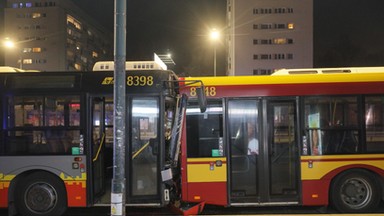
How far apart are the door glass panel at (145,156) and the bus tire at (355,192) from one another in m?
4.02

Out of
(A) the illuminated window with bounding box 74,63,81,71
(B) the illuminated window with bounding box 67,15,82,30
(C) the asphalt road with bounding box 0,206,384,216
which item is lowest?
(C) the asphalt road with bounding box 0,206,384,216

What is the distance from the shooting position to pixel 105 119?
31.9ft

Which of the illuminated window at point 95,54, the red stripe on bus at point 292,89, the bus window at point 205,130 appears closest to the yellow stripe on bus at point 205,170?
the bus window at point 205,130

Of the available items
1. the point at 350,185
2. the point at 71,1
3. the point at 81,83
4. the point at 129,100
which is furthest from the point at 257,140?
the point at 71,1

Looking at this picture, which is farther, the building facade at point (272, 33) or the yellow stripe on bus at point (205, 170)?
the building facade at point (272, 33)

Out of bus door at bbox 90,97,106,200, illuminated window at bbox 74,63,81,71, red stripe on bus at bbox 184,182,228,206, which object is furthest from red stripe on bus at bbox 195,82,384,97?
illuminated window at bbox 74,63,81,71

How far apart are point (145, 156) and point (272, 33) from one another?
90.7 m

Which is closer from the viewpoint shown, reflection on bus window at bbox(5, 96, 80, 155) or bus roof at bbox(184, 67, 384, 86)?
reflection on bus window at bbox(5, 96, 80, 155)

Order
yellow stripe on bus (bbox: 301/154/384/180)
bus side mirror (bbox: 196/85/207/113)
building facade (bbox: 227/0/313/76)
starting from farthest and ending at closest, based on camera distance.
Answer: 1. building facade (bbox: 227/0/313/76)
2. yellow stripe on bus (bbox: 301/154/384/180)
3. bus side mirror (bbox: 196/85/207/113)

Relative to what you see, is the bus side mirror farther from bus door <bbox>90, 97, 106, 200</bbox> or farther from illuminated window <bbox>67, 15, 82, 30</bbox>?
illuminated window <bbox>67, 15, 82, 30</bbox>

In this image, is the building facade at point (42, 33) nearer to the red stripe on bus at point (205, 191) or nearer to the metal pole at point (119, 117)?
the red stripe on bus at point (205, 191)

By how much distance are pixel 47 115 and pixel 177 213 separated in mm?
3469

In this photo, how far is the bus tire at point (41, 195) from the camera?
9.21m

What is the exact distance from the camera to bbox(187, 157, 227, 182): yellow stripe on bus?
9469 mm
